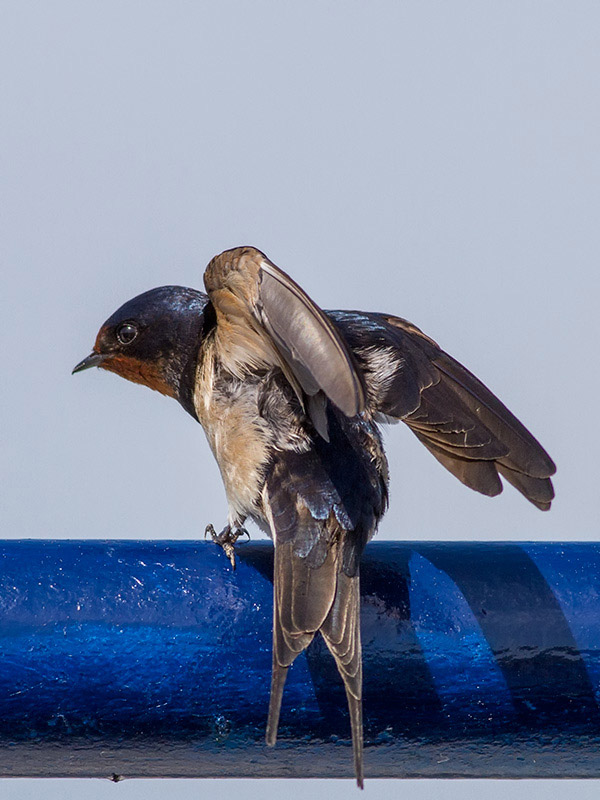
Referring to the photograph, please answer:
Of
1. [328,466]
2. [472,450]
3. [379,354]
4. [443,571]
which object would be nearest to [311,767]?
[443,571]

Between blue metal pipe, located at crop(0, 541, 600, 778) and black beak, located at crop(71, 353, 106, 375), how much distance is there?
1408 mm

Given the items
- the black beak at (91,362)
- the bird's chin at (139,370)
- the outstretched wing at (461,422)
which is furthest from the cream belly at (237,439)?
the black beak at (91,362)

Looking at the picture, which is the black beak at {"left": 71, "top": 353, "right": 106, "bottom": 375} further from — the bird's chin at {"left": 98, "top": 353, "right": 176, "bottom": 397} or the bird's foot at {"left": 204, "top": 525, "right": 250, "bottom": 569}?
the bird's foot at {"left": 204, "top": 525, "right": 250, "bottom": 569}

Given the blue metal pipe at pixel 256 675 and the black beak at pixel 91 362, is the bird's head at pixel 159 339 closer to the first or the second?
the black beak at pixel 91 362

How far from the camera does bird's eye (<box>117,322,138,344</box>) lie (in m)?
3.09

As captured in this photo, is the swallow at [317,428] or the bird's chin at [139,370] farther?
the bird's chin at [139,370]

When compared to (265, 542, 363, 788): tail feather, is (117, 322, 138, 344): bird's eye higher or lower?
higher

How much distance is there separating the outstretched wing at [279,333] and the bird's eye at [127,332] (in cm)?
65

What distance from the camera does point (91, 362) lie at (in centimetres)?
322

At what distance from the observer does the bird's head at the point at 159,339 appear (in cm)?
295

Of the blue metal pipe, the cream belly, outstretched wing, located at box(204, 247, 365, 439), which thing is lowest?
the blue metal pipe

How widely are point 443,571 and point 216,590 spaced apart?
1.27 feet

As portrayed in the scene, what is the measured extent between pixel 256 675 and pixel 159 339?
1.43 meters

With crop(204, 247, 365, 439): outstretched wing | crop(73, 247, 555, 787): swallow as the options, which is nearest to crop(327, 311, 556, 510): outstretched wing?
crop(73, 247, 555, 787): swallow
